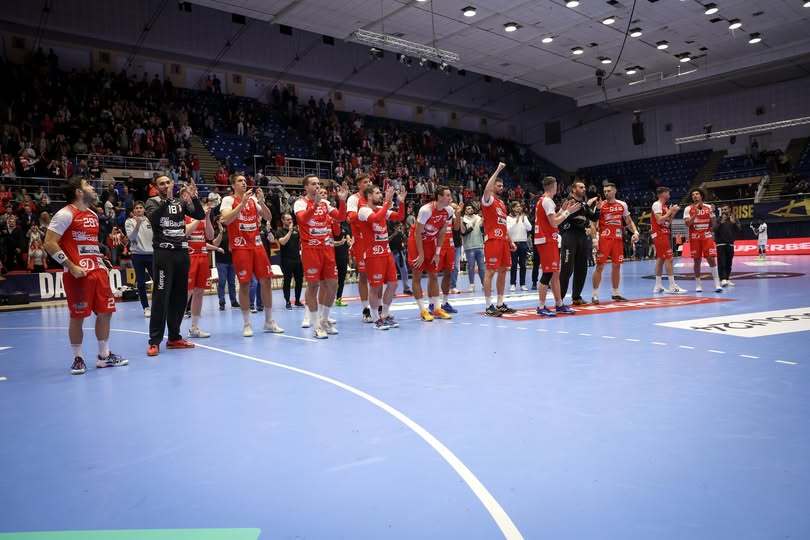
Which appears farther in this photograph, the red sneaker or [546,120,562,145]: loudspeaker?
[546,120,562,145]: loudspeaker

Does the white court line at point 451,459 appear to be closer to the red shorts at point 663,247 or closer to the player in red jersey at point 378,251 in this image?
the player in red jersey at point 378,251

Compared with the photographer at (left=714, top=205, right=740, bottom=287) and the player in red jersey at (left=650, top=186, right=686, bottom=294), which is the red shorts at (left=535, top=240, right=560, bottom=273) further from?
the photographer at (left=714, top=205, right=740, bottom=287)

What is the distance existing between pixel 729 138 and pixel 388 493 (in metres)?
38.2

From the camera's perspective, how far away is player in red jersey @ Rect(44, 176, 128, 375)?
16.6 feet

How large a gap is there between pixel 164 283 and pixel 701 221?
9153 mm

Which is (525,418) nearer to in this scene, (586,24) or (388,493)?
(388,493)

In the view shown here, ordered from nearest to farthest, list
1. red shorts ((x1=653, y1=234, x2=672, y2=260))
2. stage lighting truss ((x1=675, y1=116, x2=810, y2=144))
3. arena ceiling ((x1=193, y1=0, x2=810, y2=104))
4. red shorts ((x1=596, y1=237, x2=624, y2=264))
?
red shorts ((x1=596, y1=237, x2=624, y2=264))
red shorts ((x1=653, y1=234, x2=672, y2=260))
arena ceiling ((x1=193, y1=0, x2=810, y2=104))
stage lighting truss ((x1=675, y1=116, x2=810, y2=144))

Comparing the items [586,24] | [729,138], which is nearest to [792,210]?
[729,138]

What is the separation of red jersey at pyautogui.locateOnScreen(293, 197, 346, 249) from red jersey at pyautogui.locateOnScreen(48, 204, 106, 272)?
7.47ft

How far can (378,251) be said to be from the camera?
7184 mm

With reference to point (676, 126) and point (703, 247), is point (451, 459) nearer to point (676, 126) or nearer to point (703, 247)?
point (703, 247)

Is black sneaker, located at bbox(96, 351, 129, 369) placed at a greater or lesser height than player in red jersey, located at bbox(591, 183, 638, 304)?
lesser

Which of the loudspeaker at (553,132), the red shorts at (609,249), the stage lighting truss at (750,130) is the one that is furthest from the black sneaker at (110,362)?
the loudspeaker at (553,132)

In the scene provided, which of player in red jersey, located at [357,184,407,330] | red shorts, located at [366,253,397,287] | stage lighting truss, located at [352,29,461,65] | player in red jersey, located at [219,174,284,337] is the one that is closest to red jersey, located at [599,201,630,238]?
player in red jersey, located at [357,184,407,330]
